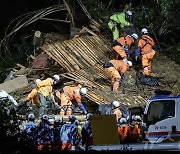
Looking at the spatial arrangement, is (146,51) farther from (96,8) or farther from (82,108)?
(96,8)

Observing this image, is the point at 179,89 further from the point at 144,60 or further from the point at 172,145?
the point at 172,145

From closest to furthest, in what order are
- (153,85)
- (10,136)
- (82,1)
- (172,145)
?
(10,136) → (172,145) → (153,85) → (82,1)

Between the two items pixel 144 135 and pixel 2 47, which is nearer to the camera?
pixel 144 135

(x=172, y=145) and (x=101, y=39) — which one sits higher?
(x=101, y=39)

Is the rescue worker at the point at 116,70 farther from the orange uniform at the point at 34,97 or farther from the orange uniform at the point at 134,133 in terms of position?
the orange uniform at the point at 134,133

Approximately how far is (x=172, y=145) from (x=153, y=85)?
7353 millimetres

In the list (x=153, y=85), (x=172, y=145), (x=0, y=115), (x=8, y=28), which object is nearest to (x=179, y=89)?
(x=153, y=85)

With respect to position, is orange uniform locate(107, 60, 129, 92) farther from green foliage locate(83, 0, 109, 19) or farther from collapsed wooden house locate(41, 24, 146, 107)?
green foliage locate(83, 0, 109, 19)

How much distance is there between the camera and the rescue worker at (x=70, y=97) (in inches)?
593

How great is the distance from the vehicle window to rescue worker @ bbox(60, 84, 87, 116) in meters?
4.35

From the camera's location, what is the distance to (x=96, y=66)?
17.9 meters

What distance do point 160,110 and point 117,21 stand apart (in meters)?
8.45

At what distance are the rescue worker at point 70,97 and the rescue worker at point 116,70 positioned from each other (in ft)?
4.24

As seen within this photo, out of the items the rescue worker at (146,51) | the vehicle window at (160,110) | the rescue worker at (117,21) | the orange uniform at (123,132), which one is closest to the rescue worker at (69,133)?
the orange uniform at (123,132)
